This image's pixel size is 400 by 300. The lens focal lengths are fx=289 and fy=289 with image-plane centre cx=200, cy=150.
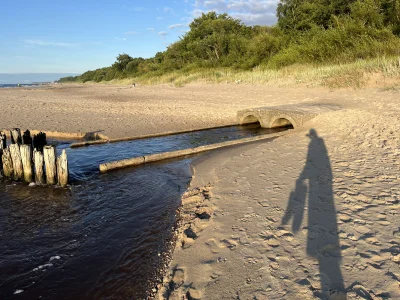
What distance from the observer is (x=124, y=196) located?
6328 millimetres

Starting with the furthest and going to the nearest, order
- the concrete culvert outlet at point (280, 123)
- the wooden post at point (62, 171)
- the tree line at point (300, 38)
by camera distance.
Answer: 1. the tree line at point (300, 38)
2. the concrete culvert outlet at point (280, 123)
3. the wooden post at point (62, 171)

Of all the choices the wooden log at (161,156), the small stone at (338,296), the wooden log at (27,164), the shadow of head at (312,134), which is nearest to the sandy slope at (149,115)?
the wooden log at (161,156)

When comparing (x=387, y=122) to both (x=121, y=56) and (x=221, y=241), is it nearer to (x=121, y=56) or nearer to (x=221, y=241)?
(x=221, y=241)

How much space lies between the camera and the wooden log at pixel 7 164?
24.6 feet

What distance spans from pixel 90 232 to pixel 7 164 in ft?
14.0

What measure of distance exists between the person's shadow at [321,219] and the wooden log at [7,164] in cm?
700

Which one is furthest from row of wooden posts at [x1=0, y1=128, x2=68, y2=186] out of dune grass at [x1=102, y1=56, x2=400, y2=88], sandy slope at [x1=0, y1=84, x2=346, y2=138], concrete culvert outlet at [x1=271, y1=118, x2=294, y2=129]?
dune grass at [x1=102, y1=56, x2=400, y2=88]

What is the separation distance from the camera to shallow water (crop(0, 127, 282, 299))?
366cm

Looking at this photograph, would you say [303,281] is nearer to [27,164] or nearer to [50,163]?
[50,163]

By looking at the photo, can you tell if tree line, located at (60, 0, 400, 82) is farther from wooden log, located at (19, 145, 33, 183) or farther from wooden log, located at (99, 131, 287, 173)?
wooden log, located at (19, 145, 33, 183)

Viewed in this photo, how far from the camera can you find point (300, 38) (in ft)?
89.2

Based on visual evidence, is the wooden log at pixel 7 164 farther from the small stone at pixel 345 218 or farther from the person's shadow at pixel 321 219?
the small stone at pixel 345 218

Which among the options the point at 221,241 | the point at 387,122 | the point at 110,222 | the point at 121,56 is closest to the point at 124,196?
the point at 110,222

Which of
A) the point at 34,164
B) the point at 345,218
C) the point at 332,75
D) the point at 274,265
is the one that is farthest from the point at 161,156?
the point at 332,75
